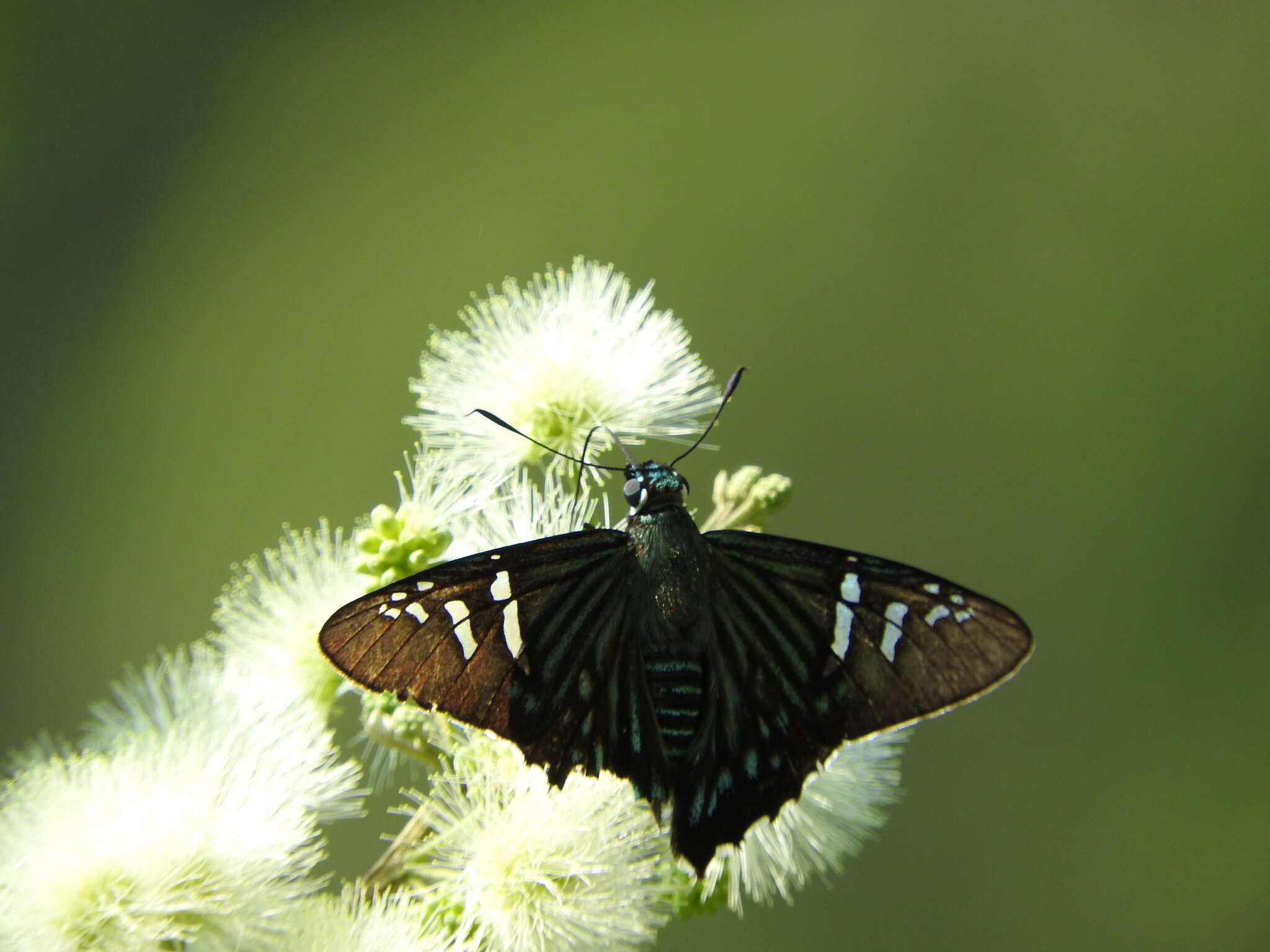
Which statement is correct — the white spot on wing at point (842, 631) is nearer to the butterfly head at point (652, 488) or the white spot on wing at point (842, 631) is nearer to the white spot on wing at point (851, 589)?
the white spot on wing at point (851, 589)

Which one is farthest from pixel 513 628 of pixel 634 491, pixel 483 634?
pixel 634 491

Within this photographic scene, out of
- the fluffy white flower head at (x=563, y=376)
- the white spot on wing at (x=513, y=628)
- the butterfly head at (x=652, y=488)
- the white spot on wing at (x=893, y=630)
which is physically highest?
the fluffy white flower head at (x=563, y=376)

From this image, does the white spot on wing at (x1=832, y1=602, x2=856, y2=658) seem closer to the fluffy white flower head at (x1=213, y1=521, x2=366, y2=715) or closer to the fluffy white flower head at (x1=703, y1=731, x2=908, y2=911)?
the fluffy white flower head at (x1=703, y1=731, x2=908, y2=911)

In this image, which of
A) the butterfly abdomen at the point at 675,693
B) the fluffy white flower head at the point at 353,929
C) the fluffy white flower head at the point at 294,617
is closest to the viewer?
the fluffy white flower head at the point at 353,929

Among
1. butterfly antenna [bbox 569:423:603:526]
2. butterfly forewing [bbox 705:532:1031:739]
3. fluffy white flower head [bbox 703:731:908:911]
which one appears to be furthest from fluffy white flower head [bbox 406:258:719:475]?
fluffy white flower head [bbox 703:731:908:911]

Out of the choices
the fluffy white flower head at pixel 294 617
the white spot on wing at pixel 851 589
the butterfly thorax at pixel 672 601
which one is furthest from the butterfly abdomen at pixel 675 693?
the fluffy white flower head at pixel 294 617

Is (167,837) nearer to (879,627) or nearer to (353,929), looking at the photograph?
(353,929)
